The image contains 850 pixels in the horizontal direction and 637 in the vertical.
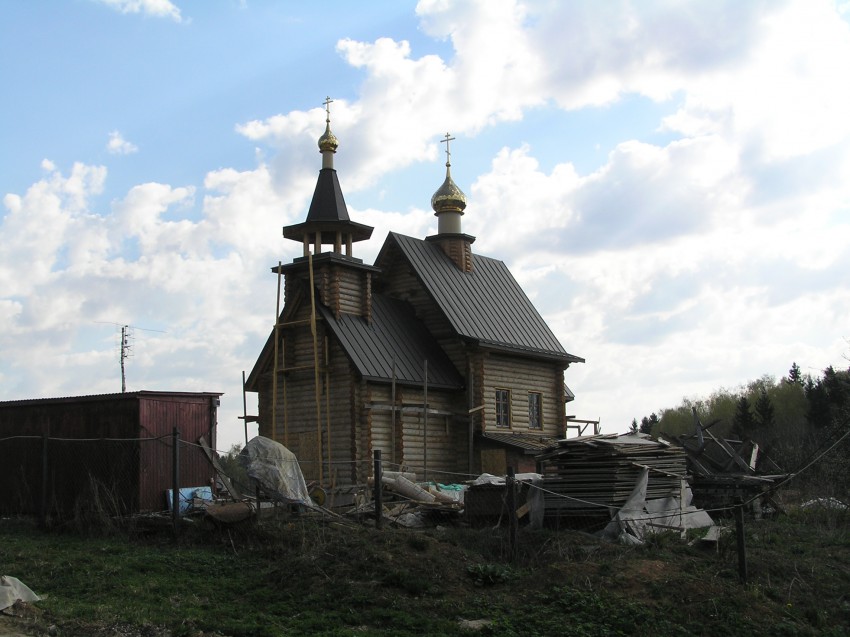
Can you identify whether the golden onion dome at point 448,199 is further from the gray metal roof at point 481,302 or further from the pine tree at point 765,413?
the pine tree at point 765,413

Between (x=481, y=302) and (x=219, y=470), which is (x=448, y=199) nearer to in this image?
(x=481, y=302)

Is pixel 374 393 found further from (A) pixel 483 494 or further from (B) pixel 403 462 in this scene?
(A) pixel 483 494

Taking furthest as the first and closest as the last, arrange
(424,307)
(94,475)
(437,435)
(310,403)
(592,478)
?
(424,307) → (437,435) → (310,403) → (94,475) → (592,478)

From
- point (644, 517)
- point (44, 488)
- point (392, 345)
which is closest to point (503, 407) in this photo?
point (392, 345)

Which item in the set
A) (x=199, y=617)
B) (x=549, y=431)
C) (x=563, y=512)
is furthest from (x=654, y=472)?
(x=549, y=431)

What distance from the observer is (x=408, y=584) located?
11.4 m

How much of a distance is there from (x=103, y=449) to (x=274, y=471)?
3831mm

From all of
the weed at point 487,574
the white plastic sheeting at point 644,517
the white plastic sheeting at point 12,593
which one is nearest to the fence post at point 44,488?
the white plastic sheeting at point 12,593

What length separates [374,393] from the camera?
24641 millimetres

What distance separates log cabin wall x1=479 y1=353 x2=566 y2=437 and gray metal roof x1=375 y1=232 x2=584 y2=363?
1.86ft

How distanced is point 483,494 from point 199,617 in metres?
7.81

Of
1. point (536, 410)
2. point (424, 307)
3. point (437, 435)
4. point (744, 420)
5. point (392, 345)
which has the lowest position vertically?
point (437, 435)

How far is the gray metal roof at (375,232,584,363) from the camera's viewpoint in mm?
28984

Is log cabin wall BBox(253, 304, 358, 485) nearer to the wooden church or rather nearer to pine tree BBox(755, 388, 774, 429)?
the wooden church
